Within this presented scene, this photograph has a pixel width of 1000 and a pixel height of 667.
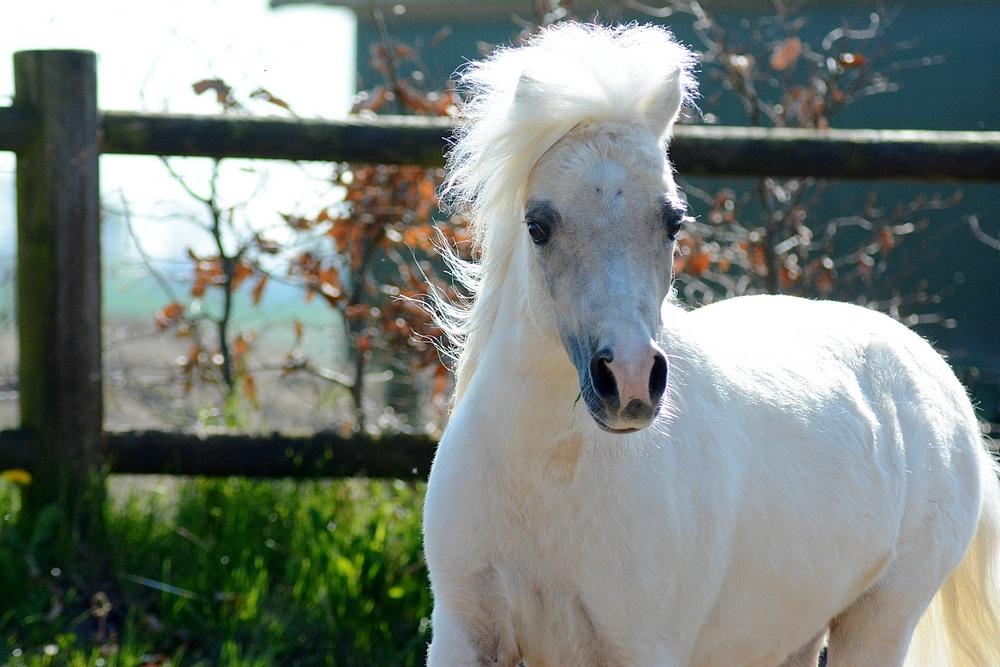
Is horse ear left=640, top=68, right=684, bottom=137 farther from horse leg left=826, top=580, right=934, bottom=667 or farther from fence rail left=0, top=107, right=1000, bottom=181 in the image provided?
fence rail left=0, top=107, right=1000, bottom=181

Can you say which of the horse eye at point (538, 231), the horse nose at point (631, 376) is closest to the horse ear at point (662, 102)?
the horse eye at point (538, 231)

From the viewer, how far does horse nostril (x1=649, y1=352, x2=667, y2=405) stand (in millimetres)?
2137

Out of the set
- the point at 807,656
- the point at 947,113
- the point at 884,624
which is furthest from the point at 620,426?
the point at 947,113

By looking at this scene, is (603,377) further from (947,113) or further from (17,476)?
(947,113)

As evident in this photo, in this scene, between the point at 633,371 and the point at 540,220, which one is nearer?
the point at 633,371

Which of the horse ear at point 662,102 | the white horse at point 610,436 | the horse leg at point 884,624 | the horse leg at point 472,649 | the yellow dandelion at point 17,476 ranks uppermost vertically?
the horse ear at point 662,102

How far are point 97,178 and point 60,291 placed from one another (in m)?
0.43

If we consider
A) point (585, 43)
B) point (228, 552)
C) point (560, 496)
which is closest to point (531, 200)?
point (585, 43)

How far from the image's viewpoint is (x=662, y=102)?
257 centimetres

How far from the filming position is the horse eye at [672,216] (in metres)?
2.38

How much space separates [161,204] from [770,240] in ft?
8.29

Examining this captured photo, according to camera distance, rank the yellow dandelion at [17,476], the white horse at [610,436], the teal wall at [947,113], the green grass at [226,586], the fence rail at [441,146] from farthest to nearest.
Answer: the teal wall at [947,113] < the fence rail at [441,146] < the yellow dandelion at [17,476] < the green grass at [226,586] < the white horse at [610,436]

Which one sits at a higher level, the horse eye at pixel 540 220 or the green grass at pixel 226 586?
the horse eye at pixel 540 220

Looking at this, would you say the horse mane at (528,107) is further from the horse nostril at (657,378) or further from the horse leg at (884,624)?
the horse leg at (884,624)
